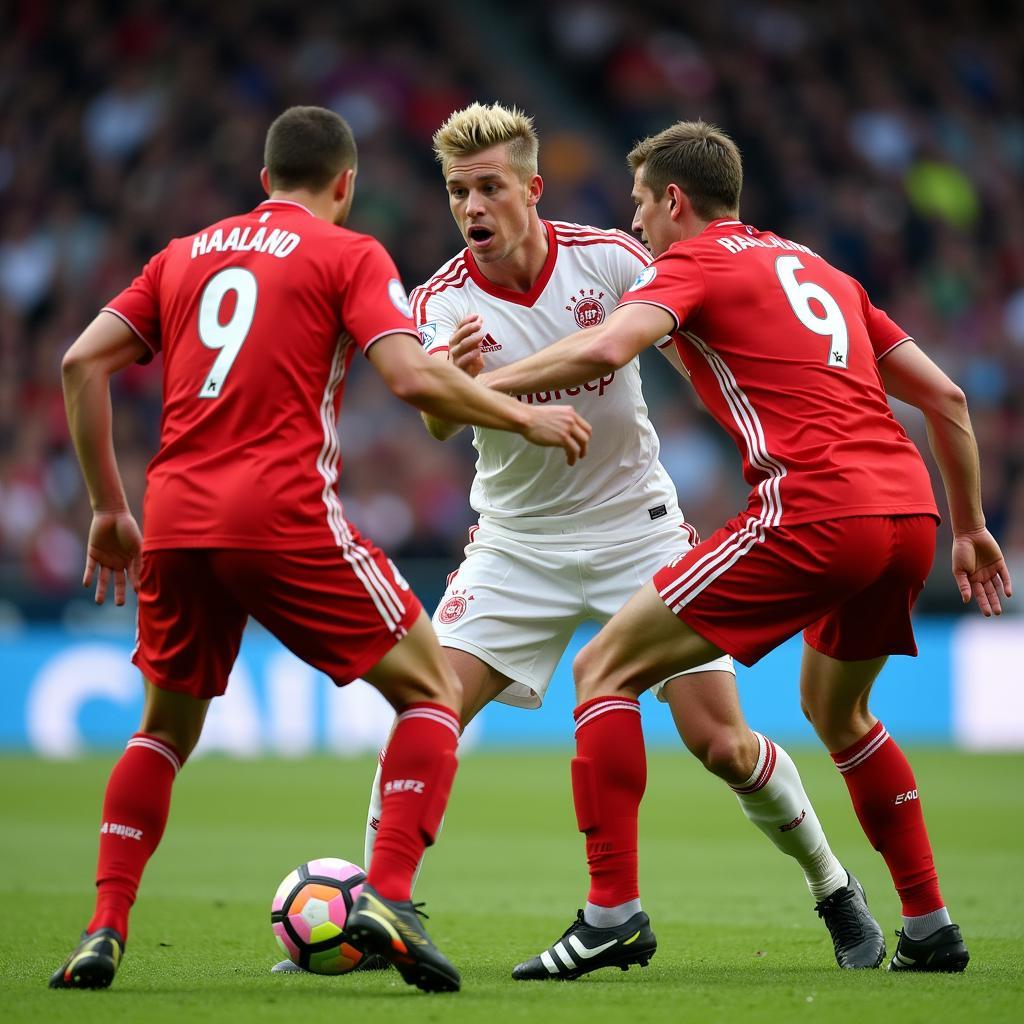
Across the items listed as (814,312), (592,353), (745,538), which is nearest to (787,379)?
(814,312)

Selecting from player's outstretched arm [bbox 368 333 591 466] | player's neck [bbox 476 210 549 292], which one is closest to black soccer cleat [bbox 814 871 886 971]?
player's outstretched arm [bbox 368 333 591 466]

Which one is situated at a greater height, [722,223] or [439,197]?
[722,223]

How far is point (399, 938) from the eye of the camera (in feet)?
13.3

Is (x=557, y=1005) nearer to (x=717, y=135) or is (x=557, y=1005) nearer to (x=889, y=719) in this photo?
(x=717, y=135)

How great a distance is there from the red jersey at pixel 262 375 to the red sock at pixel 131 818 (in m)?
0.58

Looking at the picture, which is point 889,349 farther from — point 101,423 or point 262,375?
point 101,423

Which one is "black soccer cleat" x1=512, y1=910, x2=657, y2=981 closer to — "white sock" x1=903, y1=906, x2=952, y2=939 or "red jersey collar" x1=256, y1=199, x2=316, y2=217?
"white sock" x1=903, y1=906, x2=952, y2=939

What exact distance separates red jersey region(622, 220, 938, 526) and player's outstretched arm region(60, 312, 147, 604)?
1.40 metres

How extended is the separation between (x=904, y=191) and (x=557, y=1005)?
1492cm

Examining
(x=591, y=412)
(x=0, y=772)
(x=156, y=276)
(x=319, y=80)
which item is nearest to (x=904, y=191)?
(x=319, y=80)

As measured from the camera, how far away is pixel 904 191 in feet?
57.9

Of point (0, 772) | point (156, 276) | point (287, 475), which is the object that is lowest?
point (0, 772)

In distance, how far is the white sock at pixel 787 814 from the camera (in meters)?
4.98

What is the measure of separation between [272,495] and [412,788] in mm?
850
